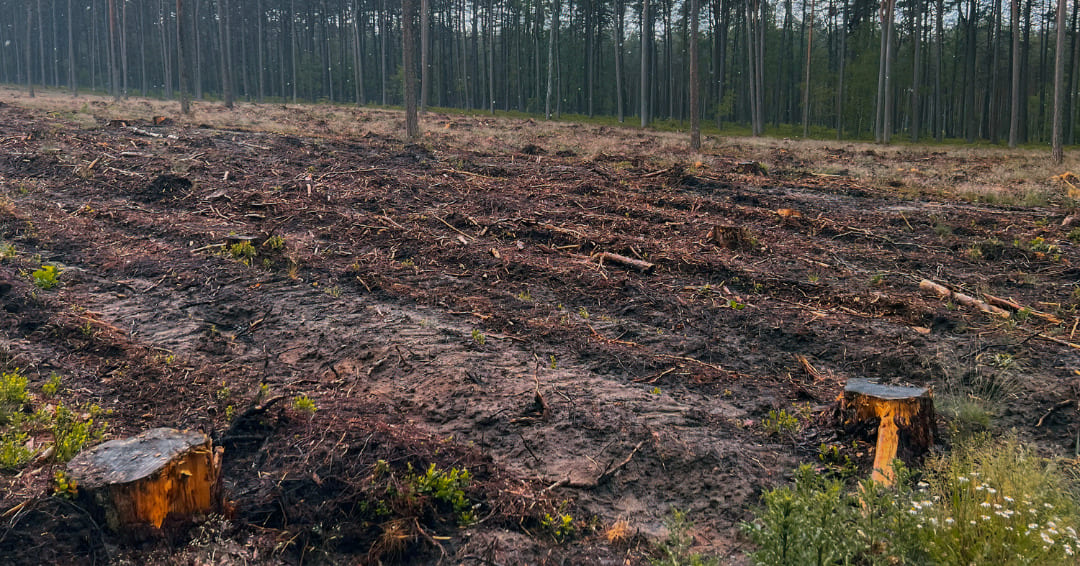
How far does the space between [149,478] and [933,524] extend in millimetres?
3379

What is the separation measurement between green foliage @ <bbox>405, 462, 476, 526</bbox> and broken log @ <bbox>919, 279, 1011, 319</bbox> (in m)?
5.32

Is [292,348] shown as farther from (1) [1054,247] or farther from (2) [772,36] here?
(2) [772,36]

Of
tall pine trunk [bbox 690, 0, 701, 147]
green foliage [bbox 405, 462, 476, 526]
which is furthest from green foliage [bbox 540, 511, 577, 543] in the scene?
tall pine trunk [bbox 690, 0, 701, 147]

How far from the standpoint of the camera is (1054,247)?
8883mm

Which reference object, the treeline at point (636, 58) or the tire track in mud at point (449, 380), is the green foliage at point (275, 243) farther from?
the treeline at point (636, 58)

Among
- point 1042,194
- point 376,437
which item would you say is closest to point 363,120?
point 1042,194

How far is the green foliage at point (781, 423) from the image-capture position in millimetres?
4637

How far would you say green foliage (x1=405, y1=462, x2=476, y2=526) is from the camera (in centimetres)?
362

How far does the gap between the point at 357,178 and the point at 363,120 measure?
18852mm

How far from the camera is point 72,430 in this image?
13.0 feet

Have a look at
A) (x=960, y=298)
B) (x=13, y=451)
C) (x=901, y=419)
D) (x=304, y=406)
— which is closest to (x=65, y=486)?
(x=13, y=451)

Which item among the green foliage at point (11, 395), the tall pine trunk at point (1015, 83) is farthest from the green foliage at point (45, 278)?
the tall pine trunk at point (1015, 83)

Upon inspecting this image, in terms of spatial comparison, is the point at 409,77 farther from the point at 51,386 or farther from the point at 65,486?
the point at 65,486

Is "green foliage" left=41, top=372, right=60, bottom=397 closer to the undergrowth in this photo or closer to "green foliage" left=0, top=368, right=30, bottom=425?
the undergrowth
